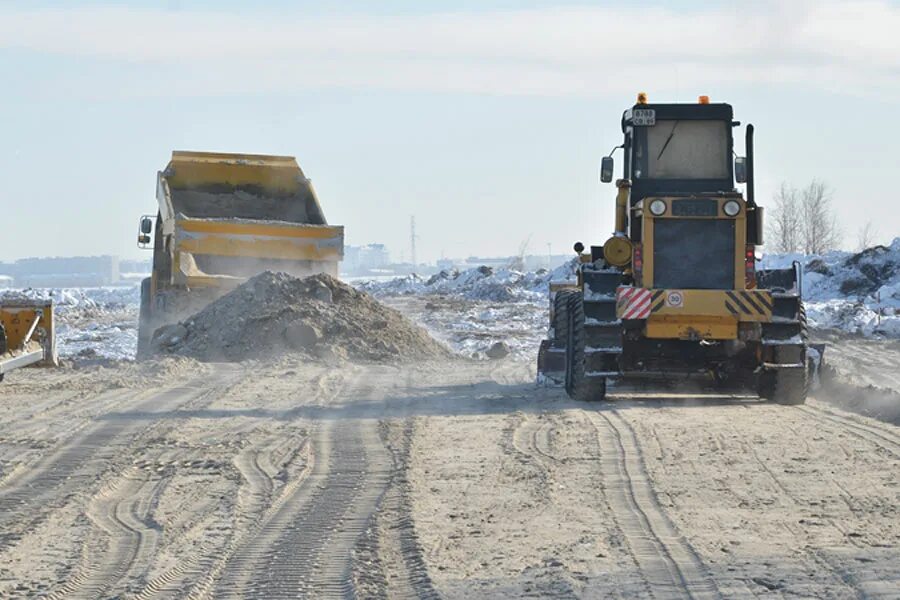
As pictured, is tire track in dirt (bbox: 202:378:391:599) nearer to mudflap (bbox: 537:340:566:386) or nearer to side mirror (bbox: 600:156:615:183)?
side mirror (bbox: 600:156:615:183)

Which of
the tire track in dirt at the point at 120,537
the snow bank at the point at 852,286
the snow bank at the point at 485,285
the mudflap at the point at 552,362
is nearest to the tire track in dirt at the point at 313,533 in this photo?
the tire track in dirt at the point at 120,537

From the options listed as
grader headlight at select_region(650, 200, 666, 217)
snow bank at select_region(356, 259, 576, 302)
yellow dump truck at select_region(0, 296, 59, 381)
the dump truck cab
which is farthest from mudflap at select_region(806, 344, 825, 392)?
snow bank at select_region(356, 259, 576, 302)

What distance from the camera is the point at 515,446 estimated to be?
1111 centimetres

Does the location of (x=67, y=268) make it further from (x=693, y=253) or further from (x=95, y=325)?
(x=693, y=253)

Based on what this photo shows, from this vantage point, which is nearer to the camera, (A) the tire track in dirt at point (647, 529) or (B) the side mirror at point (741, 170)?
(A) the tire track in dirt at point (647, 529)

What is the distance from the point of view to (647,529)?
7.67 m

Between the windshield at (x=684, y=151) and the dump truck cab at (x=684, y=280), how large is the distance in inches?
0.4

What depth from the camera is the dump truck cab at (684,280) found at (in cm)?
1430

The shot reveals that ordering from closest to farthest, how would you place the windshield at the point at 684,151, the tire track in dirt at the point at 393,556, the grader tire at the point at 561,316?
1. the tire track in dirt at the point at 393,556
2. the windshield at the point at 684,151
3. the grader tire at the point at 561,316

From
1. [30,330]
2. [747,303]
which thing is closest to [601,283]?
[747,303]

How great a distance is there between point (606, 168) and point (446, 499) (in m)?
6.73

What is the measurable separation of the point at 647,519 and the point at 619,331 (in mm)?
6367

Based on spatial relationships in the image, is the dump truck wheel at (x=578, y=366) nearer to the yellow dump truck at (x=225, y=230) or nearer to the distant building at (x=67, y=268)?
the yellow dump truck at (x=225, y=230)

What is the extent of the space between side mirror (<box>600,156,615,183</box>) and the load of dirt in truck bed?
24.6ft
